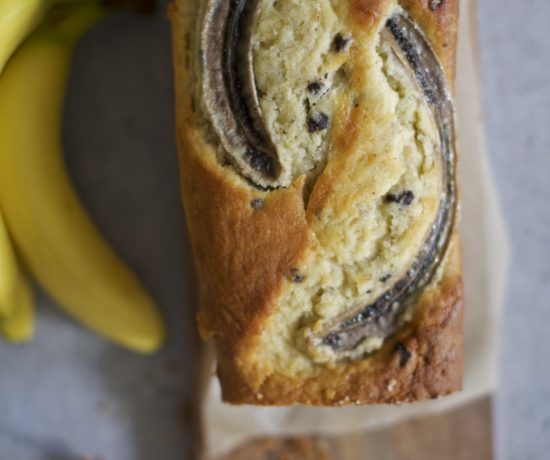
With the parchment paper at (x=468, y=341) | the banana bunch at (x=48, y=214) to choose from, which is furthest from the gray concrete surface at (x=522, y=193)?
the banana bunch at (x=48, y=214)

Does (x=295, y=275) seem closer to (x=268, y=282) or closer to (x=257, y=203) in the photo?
(x=268, y=282)

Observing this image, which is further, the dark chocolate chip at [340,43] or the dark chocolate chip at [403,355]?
the dark chocolate chip at [403,355]

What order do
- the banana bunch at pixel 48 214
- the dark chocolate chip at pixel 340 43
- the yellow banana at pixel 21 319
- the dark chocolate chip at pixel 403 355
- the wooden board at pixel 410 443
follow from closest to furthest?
1. the dark chocolate chip at pixel 340 43
2. the dark chocolate chip at pixel 403 355
3. the banana bunch at pixel 48 214
4. the yellow banana at pixel 21 319
5. the wooden board at pixel 410 443

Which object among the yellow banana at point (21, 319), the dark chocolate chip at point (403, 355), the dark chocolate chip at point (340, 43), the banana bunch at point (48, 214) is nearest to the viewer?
the dark chocolate chip at point (340, 43)

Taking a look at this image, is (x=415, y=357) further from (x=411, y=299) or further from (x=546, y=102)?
(x=546, y=102)

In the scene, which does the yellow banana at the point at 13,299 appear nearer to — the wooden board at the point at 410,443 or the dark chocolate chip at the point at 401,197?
the wooden board at the point at 410,443

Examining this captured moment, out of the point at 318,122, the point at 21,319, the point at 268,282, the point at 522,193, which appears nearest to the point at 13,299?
the point at 21,319
